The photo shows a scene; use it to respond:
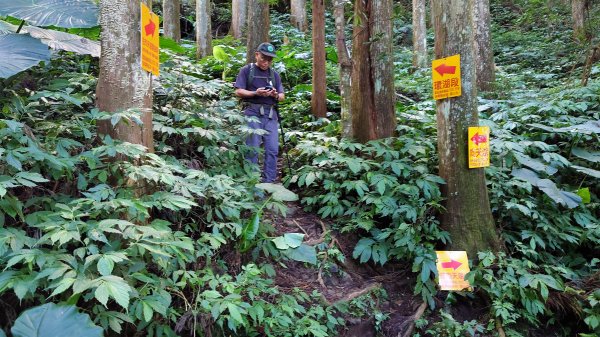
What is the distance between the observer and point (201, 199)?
11.4 ft

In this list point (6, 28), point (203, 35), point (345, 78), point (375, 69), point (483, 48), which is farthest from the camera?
point (203, 35)

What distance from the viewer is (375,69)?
512 cm

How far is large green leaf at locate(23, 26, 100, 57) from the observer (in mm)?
3909

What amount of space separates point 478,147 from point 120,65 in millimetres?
3117

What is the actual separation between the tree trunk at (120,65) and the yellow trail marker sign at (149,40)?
4 centimetres

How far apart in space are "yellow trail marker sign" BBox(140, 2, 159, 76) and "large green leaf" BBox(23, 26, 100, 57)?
1.11 meters

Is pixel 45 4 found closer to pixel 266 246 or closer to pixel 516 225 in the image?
pixel 266 246

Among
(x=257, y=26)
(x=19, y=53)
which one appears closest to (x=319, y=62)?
(x=257, y=26)

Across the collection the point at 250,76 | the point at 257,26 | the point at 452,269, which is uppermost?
the point at 257,26

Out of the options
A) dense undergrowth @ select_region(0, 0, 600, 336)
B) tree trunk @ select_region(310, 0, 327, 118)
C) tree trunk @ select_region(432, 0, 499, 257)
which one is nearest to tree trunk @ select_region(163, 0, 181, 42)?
tree trunk @ select_region(310, 0, 327, 118)

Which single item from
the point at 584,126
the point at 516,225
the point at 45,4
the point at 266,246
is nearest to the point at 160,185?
the point at 266,246

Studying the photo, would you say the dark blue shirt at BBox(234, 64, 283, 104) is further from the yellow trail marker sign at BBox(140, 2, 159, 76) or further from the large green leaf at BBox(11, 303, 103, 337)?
the large green leaf at BBox(11, 303, 103, 337)

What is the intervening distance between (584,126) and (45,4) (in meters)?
5.76

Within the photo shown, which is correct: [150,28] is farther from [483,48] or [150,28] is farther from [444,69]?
[483,48]
